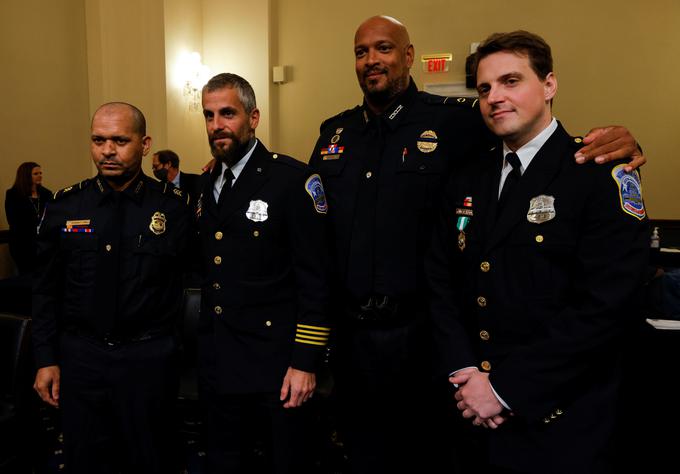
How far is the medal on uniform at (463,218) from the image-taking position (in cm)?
139

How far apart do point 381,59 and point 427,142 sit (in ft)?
0.99

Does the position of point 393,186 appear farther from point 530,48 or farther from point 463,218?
point 530,48

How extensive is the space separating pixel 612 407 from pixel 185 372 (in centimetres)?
178

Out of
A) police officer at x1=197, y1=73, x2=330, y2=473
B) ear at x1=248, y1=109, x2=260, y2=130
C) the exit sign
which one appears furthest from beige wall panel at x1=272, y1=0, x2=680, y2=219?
police officer at x1=197, y1=73, x2=330, y2=473

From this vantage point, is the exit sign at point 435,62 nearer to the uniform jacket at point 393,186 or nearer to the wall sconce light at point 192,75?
the wall sconce light at point 192,75

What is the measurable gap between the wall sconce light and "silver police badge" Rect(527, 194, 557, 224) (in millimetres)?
5279

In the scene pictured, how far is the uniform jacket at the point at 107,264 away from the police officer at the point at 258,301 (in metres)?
0.17

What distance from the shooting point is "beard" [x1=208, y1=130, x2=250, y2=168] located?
157 cm

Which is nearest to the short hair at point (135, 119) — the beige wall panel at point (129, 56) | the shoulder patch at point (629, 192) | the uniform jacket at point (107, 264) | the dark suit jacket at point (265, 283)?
the uniform jacket at point (107, 264)

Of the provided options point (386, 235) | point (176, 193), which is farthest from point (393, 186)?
point (176, 193)

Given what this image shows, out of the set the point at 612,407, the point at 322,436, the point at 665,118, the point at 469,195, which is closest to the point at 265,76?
the point at 665,118

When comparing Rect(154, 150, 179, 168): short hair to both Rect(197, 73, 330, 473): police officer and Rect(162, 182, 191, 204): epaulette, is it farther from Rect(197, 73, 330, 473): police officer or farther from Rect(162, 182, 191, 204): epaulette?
Rect(197, 73, 330, 473): police officer

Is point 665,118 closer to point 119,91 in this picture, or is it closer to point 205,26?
point 205,26

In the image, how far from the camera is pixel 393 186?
1.61m
